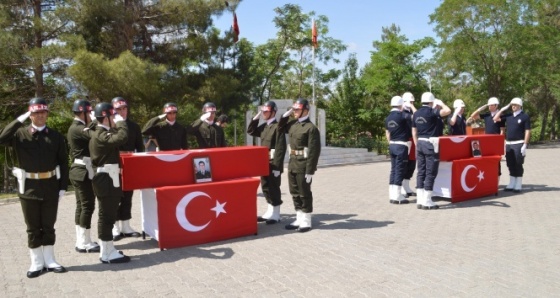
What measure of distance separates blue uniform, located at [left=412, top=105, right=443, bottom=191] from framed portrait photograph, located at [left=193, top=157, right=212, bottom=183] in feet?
14.0

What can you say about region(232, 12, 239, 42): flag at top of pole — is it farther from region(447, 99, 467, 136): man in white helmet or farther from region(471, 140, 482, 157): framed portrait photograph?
region(471, 140, 482, 157): framed portrait photograph

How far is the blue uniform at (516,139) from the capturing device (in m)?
10.4

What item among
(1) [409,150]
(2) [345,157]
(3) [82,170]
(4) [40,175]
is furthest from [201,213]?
(2) [345,157]

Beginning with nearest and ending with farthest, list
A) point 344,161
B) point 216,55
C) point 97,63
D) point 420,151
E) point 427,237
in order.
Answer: point 427,237, point 420,151, point 97,63, point 216,55, point 344,161

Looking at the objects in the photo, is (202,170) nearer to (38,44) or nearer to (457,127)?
(457,127)

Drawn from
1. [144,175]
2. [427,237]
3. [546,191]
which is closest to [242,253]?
[144,175]

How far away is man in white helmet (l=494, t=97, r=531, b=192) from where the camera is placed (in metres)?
10.4

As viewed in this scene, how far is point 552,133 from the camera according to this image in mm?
37500

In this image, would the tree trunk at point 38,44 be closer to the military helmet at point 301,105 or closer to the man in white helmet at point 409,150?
the military helmet at point 301,105

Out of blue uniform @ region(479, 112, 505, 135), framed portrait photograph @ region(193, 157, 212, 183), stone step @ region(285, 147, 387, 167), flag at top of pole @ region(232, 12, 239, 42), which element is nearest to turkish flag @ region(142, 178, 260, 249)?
framed portrait photograph @ region(193, 157, 212, 183)

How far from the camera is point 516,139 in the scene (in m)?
10.5

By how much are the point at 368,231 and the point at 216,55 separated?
39.6 ft

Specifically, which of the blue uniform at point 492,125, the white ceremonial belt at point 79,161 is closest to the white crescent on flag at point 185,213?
the white ceremonial belt at point 79,161

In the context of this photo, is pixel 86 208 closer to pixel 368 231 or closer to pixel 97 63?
pixel 368 231
